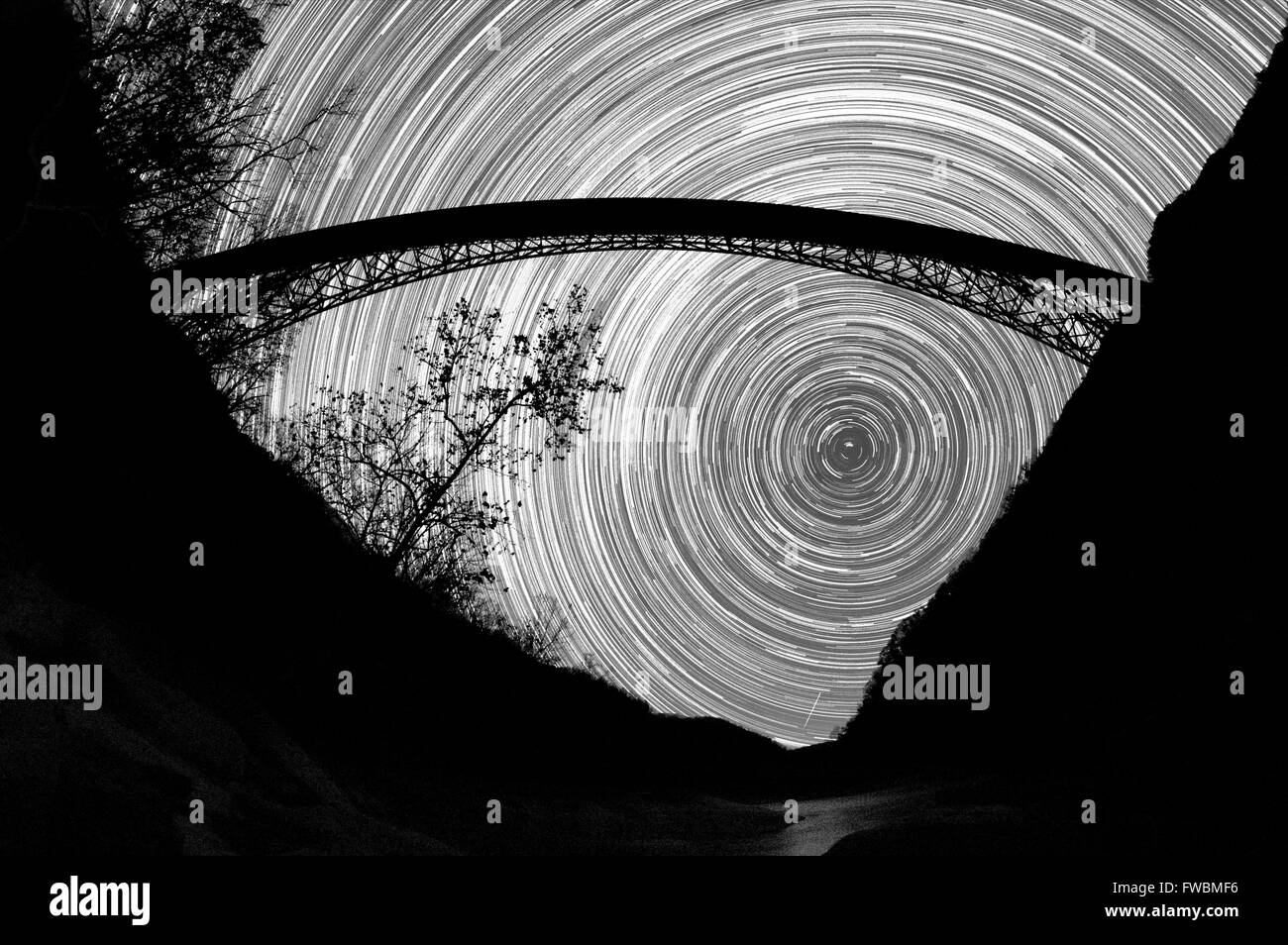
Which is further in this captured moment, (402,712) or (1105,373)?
(1105,373)

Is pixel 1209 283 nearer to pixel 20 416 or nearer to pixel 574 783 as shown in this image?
pixel 574 783

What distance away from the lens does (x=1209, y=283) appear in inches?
579
